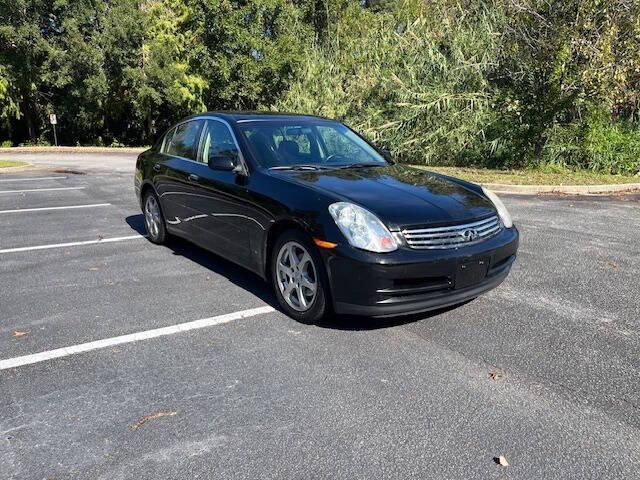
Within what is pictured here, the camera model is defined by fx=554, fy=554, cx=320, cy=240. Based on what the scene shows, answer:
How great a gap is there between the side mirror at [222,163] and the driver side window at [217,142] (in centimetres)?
14

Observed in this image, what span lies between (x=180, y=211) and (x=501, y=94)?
1157 cm

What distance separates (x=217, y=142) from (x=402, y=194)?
6.67ft

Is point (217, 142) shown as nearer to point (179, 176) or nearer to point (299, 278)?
point (179, 176)

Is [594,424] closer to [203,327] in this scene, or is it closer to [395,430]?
[395,430]

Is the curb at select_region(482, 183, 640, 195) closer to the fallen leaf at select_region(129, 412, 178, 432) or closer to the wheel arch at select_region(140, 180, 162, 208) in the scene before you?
the wheel arch at select_region(140, 180, 162, 208)

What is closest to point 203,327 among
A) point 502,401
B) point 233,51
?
point 502,401

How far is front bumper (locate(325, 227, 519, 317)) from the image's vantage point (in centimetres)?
367

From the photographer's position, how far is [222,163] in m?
4.70

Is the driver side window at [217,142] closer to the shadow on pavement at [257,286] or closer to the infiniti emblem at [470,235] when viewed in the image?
the shadow on pavement at [257,286]

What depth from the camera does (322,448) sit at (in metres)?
2.68

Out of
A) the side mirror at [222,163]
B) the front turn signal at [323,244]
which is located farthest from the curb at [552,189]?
the front turn signal at [323,244]

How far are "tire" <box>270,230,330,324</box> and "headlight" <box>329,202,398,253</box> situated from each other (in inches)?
11.5

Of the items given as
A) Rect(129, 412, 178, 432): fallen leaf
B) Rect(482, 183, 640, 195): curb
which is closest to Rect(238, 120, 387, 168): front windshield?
Rect(129, 412, 178, 432): fallen leaf

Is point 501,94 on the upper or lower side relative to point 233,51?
lower
